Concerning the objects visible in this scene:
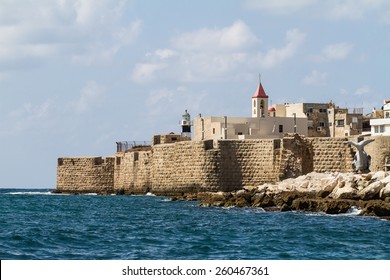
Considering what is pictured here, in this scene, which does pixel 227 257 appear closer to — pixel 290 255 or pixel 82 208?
pixel 290 255

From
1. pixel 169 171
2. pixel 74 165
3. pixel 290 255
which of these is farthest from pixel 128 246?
pixel 74 165

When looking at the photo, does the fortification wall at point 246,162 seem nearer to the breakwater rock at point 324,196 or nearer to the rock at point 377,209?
the breakwater rock at point 324,196

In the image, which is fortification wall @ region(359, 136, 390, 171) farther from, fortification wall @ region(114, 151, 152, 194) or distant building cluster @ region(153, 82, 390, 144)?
fortification wall @ region(114, 151, 152, 194)

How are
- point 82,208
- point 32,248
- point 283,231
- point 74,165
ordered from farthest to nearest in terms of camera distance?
point 74,165, point 82,208, point 283,231, point 32,248

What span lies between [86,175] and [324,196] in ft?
106

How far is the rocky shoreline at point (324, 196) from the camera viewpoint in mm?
37562

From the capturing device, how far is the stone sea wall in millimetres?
52688

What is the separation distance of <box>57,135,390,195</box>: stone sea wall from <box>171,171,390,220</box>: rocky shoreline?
505cm

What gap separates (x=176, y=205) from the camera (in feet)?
160

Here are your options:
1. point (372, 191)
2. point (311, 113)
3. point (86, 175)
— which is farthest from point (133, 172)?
point (372, 191)

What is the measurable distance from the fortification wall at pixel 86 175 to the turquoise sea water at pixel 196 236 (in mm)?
27594

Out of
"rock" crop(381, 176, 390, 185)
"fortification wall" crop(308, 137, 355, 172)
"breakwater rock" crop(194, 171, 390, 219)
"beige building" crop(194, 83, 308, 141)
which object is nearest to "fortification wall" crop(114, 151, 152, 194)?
"beige building" crop(194, 83, 308, 141)

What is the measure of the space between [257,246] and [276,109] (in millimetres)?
49591

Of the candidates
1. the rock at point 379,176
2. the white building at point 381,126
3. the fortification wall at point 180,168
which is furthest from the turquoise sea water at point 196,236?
the white building at point 381,126
